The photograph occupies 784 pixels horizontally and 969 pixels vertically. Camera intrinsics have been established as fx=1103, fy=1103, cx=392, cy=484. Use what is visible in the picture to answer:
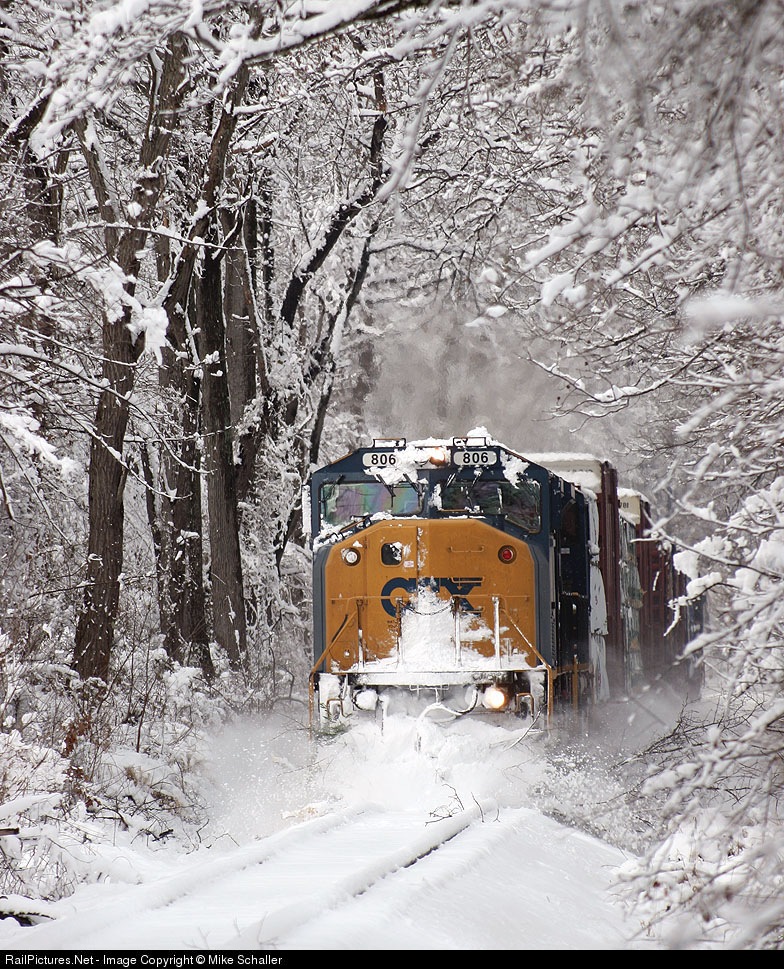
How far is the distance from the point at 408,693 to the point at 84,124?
253 inches

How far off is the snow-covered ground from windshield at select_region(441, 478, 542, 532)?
208 cm

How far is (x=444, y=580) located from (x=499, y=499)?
1020mm

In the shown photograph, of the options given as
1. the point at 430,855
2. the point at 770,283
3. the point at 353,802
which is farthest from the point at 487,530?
the point at 770,283

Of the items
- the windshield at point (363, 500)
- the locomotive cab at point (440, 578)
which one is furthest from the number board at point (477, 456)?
the windshield at point (363, 500)

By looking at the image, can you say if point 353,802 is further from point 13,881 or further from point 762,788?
point 762,788

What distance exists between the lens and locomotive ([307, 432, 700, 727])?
35.3 feet

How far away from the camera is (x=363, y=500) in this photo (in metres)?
11.6

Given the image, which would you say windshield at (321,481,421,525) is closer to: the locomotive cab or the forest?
the locomotive cab

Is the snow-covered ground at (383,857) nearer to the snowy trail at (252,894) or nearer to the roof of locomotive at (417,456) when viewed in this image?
the snowy trail at (252,894)

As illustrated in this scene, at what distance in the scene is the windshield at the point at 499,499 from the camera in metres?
11.2

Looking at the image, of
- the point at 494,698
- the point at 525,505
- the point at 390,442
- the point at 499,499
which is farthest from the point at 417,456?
the point at 494,698

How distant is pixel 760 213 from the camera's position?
4.51 metres

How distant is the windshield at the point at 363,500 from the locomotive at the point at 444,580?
0.04 ft

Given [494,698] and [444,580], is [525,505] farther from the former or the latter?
[494,698]
